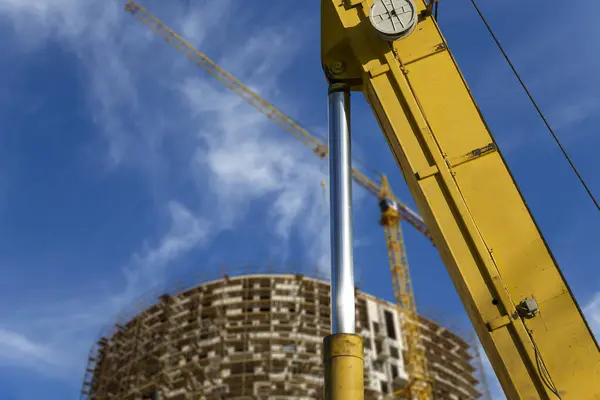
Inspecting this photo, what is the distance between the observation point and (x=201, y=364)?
4272cm

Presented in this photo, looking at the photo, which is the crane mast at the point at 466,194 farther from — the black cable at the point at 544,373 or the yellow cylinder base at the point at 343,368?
the yellow cylinder base at the point at 343,368

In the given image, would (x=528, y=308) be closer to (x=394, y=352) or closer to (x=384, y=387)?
(x=384, y=387)

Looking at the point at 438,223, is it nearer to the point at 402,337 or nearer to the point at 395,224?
the point at 402,337

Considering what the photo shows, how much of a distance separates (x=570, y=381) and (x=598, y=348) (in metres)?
0.47

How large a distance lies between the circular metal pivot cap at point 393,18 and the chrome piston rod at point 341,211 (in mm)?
923

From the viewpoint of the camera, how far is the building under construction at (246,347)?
41594 millimetres

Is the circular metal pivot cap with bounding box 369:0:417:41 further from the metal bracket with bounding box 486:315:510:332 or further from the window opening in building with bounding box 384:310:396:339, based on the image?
the window opening in building with bounding box 384:310:396:339

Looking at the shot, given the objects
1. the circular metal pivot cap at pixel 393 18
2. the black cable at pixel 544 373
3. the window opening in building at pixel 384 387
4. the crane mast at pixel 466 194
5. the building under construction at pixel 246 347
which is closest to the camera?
the black cable at pixel 544 373

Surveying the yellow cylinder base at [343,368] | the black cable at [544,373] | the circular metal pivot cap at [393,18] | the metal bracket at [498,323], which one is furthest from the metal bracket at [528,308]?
the circular metal pivot cap at [393,18]

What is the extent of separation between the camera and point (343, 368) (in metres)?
6.00

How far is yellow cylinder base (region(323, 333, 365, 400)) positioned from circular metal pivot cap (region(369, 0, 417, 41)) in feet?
12.7

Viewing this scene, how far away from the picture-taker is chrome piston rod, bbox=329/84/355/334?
244 inches

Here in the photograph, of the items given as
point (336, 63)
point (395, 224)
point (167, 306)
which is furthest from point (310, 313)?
point (336, 63)

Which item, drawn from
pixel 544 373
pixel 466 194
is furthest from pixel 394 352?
pixel 544 373
